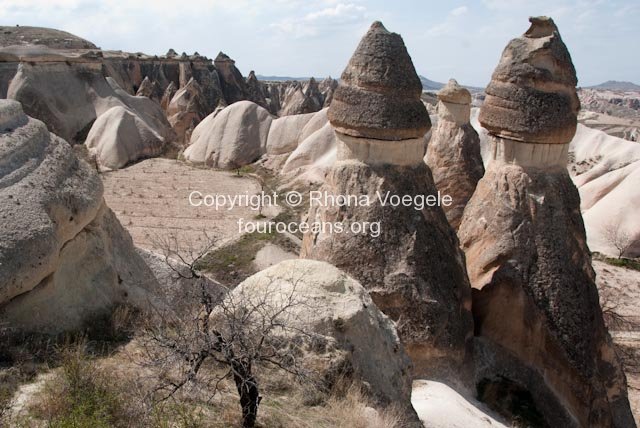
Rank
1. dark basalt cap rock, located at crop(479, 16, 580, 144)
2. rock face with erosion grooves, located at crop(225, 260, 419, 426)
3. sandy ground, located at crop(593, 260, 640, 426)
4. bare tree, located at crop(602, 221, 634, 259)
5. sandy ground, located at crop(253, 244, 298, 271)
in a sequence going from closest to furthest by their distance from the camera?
rock face with erosion grooves, located at crop(225, 260, 419, 426) < dark basalt cap rock, located at crop(479, 16, 580, 144) < sandy ground, located at crop(593, 260, 640, 426) < sandy ground, located at crop(253, 244, 298, 271) < bare tree, located at crop(602, 221, 634, 259)

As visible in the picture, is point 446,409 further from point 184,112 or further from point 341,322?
point 184,112

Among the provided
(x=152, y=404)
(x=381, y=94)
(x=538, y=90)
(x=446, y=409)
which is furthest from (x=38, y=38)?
(x=152, y=404)

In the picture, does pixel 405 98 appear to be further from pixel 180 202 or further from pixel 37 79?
pixel 37 79

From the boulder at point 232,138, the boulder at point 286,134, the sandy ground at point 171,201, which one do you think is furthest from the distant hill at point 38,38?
the boulder at point 286,134

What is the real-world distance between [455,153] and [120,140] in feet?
40.5

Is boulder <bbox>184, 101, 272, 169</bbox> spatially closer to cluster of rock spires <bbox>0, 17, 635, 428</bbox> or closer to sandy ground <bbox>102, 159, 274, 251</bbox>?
sandy ground <bbox>102, 159, 274, 251</bbox>

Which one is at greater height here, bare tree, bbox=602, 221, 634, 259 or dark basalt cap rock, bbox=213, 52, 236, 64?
dark basalt cap rock, bbox=213, 52, 236, 64

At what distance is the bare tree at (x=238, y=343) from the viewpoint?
2.93m

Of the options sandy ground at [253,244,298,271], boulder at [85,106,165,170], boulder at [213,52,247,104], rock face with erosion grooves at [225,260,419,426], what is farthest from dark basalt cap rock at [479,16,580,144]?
boulder at [213,52,247,104]

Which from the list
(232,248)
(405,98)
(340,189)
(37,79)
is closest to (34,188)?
(340,189)

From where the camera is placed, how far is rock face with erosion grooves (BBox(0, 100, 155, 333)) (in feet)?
11.5

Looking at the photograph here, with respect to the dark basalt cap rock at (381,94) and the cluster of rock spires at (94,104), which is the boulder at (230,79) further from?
the dark basalt cap rock at (381,94)

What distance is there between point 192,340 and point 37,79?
65.3ft

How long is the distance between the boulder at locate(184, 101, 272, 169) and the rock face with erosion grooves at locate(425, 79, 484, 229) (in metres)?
10.1
